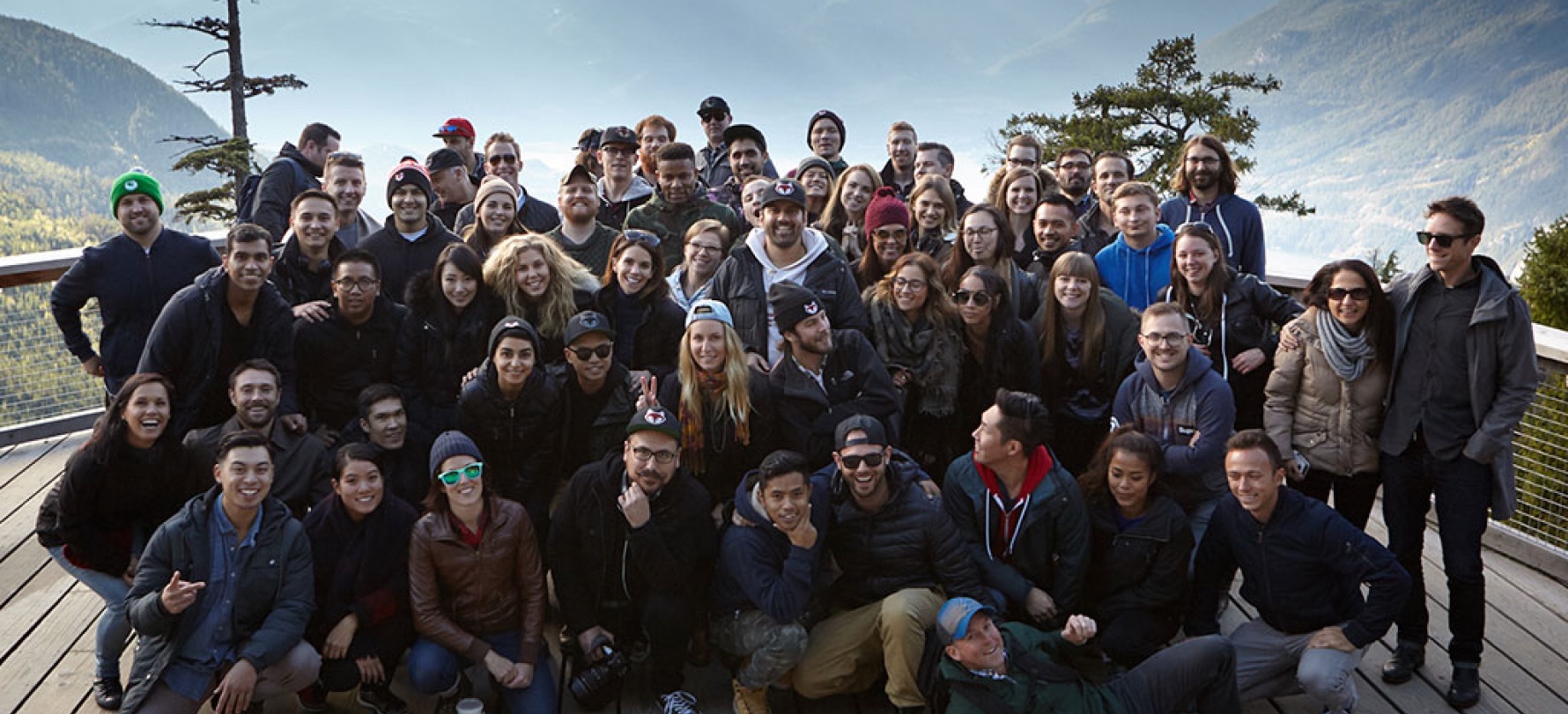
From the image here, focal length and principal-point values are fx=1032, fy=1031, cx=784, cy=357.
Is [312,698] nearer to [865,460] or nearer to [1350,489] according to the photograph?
[865,460]

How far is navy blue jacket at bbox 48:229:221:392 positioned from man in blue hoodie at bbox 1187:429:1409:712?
5236 millimetres

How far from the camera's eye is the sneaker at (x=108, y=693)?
421cm

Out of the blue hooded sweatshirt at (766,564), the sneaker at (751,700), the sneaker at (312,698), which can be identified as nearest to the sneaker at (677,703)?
the sneaker at (751,700)

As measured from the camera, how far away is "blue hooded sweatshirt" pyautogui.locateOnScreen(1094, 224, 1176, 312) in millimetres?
5648

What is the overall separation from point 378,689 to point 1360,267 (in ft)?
15.0

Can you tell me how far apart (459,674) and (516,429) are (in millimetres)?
1103

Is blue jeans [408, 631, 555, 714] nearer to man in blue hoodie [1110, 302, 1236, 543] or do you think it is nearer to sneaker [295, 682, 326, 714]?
sneaker [295, 682, 326, 714]

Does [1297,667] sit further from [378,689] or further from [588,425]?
[378,689]

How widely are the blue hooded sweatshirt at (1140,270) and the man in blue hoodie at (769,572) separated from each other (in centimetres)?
230

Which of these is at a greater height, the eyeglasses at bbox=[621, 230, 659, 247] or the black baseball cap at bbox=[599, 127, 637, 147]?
the black baseball cap at bbox=[599, 127, 637, 147]

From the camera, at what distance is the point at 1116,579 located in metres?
4.58

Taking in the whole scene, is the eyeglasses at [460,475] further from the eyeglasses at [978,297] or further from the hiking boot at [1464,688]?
the hiking boot at [1464,688]

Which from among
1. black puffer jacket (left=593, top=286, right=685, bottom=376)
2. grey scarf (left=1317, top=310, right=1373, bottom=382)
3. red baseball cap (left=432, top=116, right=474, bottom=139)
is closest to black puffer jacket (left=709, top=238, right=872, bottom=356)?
black puffer jacket (left=593, top=286, right=685, bottom=376)

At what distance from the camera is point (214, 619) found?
4.01m
